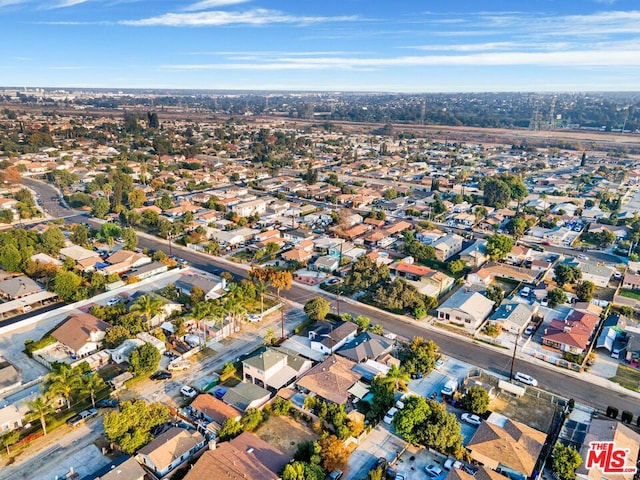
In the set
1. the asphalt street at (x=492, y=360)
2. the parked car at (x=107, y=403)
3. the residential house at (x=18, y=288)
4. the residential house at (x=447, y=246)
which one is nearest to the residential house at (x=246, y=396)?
the parked car at (x=107, y=403)

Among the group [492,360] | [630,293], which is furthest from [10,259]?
[630,293]

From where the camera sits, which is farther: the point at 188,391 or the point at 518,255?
the point at 518,255

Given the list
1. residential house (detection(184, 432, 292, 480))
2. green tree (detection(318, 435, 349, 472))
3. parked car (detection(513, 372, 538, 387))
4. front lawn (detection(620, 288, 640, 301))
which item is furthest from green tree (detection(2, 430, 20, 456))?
front lawn (detection(620, 288, 640, 301))

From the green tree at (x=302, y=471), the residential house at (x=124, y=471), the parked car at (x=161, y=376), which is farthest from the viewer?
the parked car at (x=161, y=376)

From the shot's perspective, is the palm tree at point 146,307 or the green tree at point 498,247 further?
the green tree at point 498,247

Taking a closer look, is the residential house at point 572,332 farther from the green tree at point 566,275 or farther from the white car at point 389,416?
the white car at point 389,416

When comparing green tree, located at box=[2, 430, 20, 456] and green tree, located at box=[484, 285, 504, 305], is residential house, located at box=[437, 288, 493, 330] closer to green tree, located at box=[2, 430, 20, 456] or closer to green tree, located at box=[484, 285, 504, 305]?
green tree, located at box=[484, 285, 504, 305]

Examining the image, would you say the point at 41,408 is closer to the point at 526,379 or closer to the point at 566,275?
the point at 526,379
